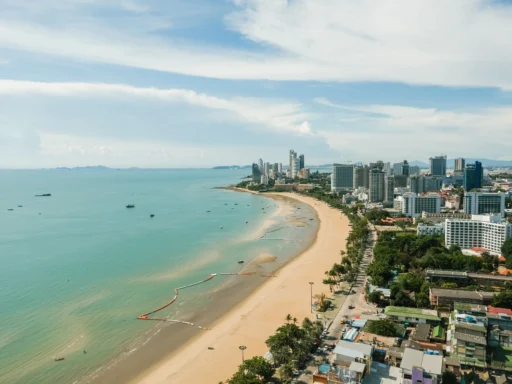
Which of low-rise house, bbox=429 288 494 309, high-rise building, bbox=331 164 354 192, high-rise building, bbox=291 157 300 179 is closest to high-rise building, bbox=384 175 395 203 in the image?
high-rise building, bbox=331 164 354 192

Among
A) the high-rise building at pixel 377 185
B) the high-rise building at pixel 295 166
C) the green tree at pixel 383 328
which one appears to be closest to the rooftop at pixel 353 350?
the green tree at pixel 383 328

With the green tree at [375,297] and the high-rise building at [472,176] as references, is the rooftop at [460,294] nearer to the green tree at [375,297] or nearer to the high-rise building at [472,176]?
the green tree at [375,297]

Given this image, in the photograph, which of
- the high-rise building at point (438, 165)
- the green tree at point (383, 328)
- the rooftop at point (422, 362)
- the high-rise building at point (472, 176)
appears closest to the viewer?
the rooftop at point (422, 362)

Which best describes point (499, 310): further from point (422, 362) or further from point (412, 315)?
point (422, 362)

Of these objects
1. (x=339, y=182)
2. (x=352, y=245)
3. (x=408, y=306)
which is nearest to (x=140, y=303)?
(x=408, y=306)

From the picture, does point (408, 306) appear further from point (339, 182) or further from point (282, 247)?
point (339, 182)

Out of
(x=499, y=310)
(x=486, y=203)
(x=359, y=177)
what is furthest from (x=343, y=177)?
(x=499, y=310)

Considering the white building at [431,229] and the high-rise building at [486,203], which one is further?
the high-rise building at [486,203]
